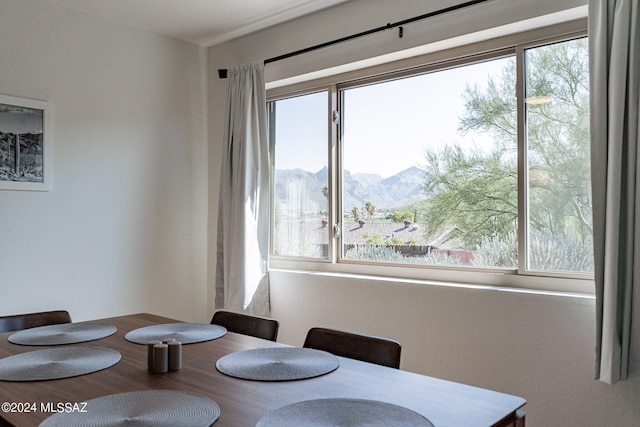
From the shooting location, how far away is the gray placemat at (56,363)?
1.43 m

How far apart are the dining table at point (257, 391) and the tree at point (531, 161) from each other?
1350mm

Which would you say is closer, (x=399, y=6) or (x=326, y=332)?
(x=326, y=332)

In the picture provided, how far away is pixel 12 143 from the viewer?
9.40 feet

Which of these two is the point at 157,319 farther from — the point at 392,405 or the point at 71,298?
the point at 392,405

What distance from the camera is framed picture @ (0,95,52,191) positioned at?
2.84m

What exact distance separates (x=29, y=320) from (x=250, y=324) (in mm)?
1044

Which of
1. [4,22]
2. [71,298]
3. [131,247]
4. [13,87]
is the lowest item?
[71,298]

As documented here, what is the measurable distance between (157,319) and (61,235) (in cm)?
119

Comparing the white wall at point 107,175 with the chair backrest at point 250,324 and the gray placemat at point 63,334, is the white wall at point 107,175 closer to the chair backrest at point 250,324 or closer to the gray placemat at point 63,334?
the gray placemat at point 63,334

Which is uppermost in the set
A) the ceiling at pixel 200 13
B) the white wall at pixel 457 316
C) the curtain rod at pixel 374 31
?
the ceiling at pixel 200 13

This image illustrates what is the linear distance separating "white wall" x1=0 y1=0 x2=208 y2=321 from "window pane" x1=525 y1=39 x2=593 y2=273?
8.12 feet

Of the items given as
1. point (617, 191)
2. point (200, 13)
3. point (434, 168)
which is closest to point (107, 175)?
point (200, 13)

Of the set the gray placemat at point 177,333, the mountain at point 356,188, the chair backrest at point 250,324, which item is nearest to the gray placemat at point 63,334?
Answer: the gray placemat at point 177,333

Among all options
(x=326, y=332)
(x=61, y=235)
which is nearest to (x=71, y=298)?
(x=61, y=235)
